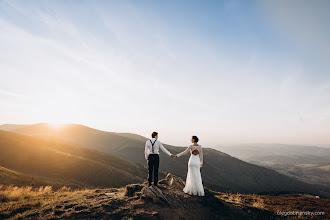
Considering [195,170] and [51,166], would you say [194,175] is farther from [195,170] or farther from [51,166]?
[51,166]

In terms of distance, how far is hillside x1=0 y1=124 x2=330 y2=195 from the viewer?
8525 cm

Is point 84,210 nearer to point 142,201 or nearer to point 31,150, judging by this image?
point 142,201

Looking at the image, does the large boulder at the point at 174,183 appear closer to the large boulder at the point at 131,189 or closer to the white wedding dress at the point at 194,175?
the white wedding dress at the point at 194,175

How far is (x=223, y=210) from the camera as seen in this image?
8844 millimetres

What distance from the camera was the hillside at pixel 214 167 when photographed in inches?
3356

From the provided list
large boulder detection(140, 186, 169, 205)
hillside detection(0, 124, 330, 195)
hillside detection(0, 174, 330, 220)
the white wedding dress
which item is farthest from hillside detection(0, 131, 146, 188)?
hillside detection(0, 124, 330, 195)

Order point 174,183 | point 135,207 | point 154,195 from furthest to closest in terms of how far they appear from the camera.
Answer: point 174,183, point 154,195, point 135,207

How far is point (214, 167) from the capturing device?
99250 mm

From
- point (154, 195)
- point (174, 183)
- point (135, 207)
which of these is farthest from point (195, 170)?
point (135, 207)

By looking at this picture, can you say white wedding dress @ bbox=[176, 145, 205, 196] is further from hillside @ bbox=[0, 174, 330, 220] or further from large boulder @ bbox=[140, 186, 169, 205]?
large boulder @ bbox=[140, 186, 169, 205]

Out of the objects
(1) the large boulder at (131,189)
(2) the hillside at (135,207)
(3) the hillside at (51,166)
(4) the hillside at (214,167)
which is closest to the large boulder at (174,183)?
(2) the hillside at (135,207)

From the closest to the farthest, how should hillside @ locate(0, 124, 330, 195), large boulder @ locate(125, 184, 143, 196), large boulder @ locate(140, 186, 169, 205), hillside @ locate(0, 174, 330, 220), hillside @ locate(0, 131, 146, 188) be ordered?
hillside @ locate(0, 174, 330, 220), large boulder @ locate(140, 186, 169, 205), large boulder @ locate(125, 184, 143, 196), hillside @ locate(0, 131, 146, 188), hillside @ locate(0, 124, 330, 195)

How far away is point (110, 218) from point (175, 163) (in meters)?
87.7

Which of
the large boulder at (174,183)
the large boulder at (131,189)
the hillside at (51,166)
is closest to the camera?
the large boulder at (131,189)
